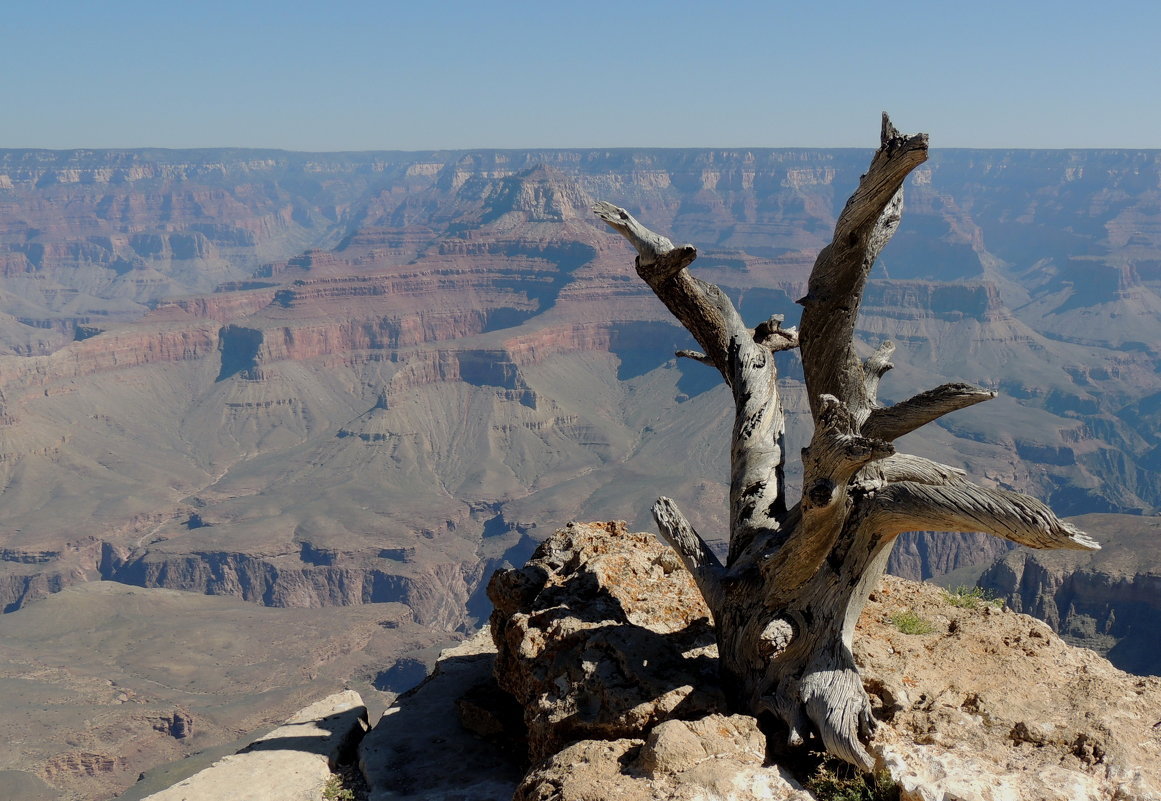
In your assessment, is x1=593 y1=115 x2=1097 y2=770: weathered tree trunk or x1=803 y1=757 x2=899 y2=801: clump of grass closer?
x1=593 y1=115 x2=1097 y2=770: weathered tree trunk

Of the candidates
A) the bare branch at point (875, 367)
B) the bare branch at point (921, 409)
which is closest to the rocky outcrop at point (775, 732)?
the bare branch at point (921, 409)

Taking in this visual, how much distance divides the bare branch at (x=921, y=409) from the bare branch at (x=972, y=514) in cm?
70

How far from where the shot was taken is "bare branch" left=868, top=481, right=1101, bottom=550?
7.05 m

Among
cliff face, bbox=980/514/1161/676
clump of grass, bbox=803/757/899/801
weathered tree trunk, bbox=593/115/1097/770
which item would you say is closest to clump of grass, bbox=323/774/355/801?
weathered tree trunk, bbox=593/115/1097/770


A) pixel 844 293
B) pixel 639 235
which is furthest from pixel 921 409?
pixel 639 235

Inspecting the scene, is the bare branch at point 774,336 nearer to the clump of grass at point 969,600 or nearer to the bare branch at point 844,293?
A: the bare branch at point 844,293

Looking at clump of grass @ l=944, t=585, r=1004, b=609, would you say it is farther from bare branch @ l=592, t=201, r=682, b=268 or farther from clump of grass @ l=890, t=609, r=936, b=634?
bare branch @ l=592, t=201, r=682, b=268

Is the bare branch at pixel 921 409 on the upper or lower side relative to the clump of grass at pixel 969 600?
upper

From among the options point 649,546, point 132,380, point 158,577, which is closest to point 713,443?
point 158,577

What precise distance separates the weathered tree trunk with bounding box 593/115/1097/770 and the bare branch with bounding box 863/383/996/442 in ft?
0.06

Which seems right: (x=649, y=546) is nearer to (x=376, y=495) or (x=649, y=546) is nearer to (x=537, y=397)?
(x=376, y=495)

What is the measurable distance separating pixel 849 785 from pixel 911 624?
317cm

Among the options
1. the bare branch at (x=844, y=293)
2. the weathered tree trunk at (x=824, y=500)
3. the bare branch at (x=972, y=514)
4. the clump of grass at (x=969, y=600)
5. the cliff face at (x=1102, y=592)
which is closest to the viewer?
the bare branch at (x=972, y=514)

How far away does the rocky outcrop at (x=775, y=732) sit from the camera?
818 cm
